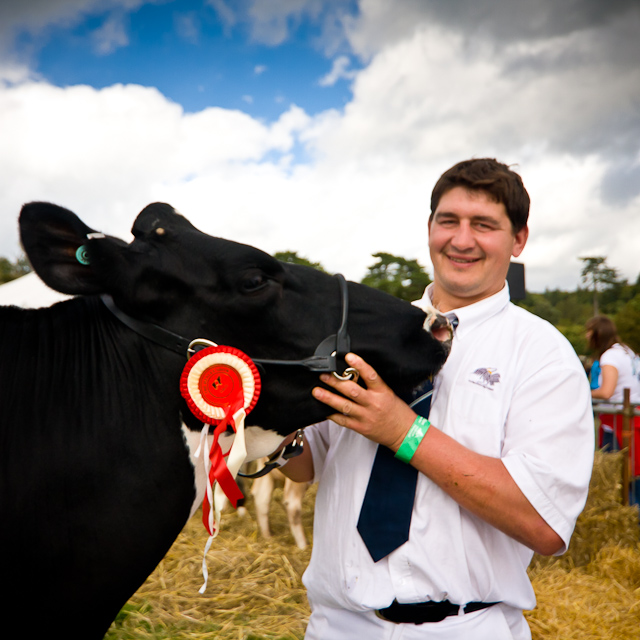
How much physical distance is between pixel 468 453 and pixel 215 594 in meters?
3.55

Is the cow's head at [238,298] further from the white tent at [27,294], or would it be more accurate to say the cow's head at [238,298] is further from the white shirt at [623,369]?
the white shirt at [623,369]

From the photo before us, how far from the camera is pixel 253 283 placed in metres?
1.89

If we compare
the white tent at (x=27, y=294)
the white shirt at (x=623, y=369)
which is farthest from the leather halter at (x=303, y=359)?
the white shirt at (x=623, y=369)

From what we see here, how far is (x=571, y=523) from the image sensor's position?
1.88 m

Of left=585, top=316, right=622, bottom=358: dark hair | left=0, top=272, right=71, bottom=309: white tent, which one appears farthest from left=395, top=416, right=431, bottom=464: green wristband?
left=585, top=316, right=622, bottom=358: dark hair

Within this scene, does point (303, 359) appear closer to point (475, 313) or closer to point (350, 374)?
point (350, 374)

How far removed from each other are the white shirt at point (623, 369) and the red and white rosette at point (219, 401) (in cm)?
732

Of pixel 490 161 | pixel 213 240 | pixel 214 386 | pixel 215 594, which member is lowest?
pixel 215 594

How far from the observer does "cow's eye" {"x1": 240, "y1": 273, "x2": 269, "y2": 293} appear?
187cm

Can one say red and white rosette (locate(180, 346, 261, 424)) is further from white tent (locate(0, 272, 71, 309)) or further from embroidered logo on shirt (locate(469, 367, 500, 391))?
white tent (locate(0, 272, 71, 309))

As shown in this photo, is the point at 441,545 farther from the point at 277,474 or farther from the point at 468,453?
the point at 277,474

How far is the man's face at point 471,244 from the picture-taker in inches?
89.8

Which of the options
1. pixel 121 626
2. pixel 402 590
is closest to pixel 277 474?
pixel 121 626

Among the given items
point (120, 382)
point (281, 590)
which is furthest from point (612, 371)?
point (120, 382)
